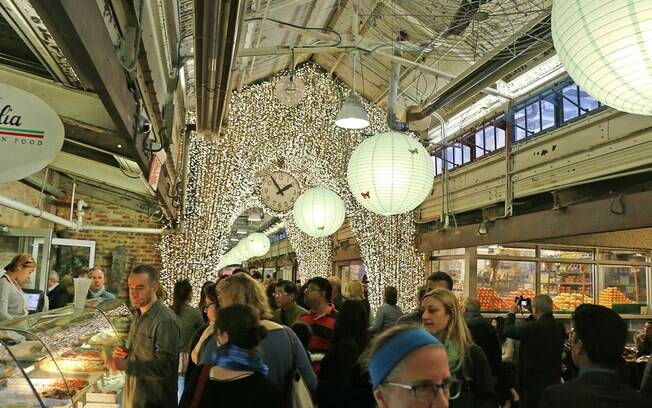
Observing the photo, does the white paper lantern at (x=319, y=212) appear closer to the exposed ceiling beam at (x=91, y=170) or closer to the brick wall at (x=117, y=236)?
the exposed ceiling beam at (x=91, y=170)

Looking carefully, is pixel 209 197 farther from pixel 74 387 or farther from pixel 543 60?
pixel 74 387

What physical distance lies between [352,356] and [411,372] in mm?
2073

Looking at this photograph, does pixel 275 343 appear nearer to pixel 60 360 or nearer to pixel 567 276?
pixel 60 360

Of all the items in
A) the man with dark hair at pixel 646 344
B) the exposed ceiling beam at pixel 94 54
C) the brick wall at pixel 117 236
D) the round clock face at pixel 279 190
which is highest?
the round clock face at pixel 279 190

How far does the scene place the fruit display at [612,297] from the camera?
971cm

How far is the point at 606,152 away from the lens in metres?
5.97

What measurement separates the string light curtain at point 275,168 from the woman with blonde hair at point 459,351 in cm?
728

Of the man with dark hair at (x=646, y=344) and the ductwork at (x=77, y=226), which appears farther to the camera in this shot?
the man with dark hair at (x=646, y=344)

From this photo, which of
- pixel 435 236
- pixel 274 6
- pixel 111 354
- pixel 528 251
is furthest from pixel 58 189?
pixel 528 251

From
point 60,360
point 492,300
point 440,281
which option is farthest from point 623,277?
point 60,360

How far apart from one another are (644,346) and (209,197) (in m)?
7.06

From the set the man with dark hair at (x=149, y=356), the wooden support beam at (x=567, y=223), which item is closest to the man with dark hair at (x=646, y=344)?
the wooden support beam at (x=567, y=223)

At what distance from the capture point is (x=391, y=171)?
4574mm

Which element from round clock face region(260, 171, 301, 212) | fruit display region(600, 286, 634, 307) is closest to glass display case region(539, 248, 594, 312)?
fruit display region(600, 286, 634, 307)
